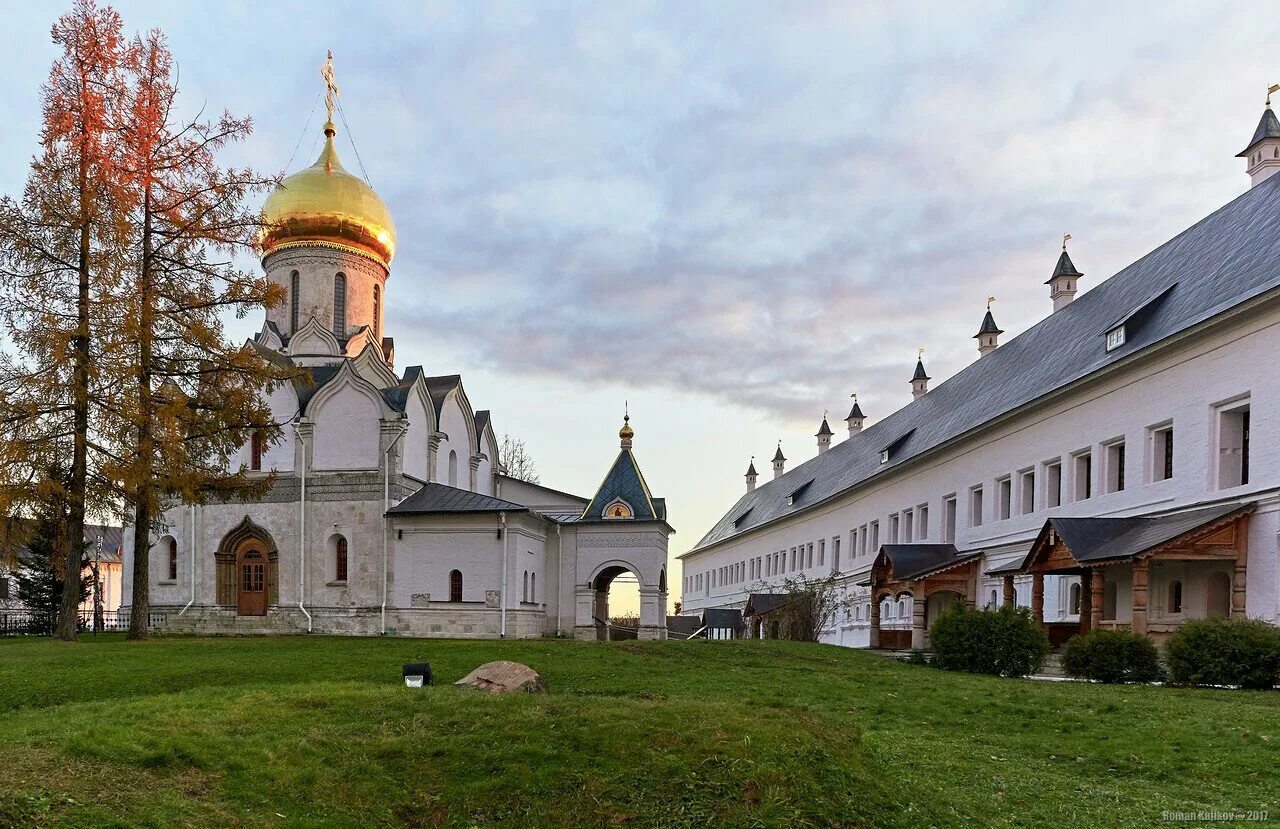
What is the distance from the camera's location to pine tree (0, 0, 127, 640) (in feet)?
66.2

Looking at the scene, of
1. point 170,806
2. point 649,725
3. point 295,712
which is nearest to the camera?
point 170,806

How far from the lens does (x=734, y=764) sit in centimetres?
771

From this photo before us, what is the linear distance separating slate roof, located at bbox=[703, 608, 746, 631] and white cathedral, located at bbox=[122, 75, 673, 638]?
1703cm

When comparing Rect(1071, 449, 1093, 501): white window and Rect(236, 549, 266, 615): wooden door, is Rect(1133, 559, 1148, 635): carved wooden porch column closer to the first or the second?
Rect(1071, 449, 1093, 501): white window

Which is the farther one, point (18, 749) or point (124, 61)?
point (124, 61)

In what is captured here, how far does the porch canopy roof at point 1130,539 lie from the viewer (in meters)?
18.5

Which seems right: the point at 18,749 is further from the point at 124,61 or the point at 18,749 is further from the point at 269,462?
the point at 269,462

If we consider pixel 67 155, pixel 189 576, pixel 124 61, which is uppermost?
pixel 124 61

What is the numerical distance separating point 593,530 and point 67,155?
1801cm

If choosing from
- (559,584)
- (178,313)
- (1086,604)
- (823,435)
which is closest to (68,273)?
(178,313)

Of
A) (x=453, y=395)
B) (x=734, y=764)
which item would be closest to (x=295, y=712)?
(x=734, y=764)

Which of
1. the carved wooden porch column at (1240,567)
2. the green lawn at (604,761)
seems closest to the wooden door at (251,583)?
the green lawn at (604,761)

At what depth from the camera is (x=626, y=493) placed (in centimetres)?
3284

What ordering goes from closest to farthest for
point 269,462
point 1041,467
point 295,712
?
point 295,712 → point 1041,467 → point 269,462
